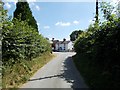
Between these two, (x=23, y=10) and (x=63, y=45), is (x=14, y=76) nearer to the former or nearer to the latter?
(x=23, y=10)

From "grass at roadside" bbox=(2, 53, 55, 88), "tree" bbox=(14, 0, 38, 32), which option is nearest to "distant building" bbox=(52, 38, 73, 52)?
"tree" bbox=(14, 0, 38, 32)

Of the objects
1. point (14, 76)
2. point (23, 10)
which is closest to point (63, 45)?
point (23, 10)

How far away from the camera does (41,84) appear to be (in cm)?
1592

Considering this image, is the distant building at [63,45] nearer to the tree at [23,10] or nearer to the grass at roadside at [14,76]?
the tree at [23,10]

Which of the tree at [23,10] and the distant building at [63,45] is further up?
the tree at [23,10]

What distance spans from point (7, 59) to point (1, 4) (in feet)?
13.4

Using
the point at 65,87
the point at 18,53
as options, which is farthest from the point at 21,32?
the point at 65,87

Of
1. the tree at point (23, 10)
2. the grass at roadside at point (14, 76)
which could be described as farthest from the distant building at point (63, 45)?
the grass at roadside at point (14, 76)

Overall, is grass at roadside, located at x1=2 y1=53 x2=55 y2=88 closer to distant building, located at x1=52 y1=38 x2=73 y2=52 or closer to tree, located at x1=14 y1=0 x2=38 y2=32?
tree, located at x1=14 y1=0 x2=38 y2=32

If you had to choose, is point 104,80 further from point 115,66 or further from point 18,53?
point 18,53

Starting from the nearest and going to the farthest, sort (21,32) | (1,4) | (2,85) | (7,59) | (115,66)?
(115,66) → (2,85) → (1,4) → (7,59) → (21,32)

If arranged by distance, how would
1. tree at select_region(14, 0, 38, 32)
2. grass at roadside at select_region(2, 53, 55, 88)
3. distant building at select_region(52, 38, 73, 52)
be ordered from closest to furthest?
grass at roadside at select_region(2, 53, 55, 88), tree at select_region(14, 0, 38, 32), distant building at select_region(52, 38, 73, 52)

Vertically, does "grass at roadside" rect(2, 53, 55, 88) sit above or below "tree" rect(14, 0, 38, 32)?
below

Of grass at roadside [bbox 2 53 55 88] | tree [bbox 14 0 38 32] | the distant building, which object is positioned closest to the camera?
grass at roadside [bbox 2 53 55 88]
